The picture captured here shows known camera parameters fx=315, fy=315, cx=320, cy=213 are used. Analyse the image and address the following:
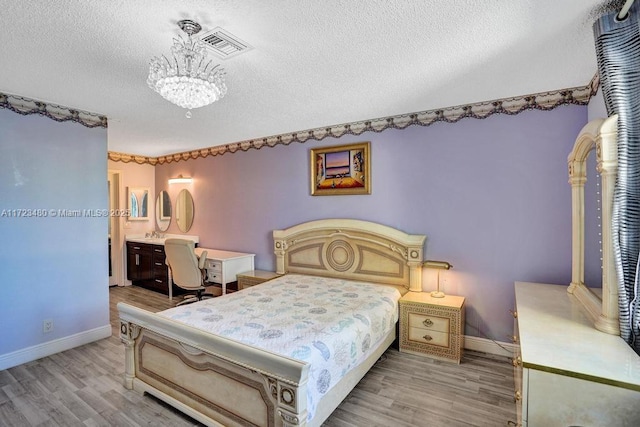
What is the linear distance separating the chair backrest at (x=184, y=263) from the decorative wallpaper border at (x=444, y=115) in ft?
5.51

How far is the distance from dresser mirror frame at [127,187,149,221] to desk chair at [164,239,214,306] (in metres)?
2.32

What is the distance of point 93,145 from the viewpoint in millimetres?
3412

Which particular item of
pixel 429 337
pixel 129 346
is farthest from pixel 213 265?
pixel 429 337

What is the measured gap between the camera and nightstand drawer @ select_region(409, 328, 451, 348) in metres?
2.86

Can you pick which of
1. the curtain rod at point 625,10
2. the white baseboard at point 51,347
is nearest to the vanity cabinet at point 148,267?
the white baseboard at point 51,347

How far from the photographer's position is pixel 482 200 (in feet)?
9.94

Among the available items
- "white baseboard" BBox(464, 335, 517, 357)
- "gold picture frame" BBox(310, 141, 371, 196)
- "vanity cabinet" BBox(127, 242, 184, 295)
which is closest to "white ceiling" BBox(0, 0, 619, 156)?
"gold picture frame" BBox(310, 141, 371, 196)

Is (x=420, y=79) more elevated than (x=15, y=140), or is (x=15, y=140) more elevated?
(x=420, y=79)

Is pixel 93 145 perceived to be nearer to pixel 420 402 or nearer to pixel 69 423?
pixel 69 423

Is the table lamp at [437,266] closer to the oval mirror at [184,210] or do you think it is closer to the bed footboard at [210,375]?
the bed footboard at [210,375]

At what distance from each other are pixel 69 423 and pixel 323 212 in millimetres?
2900

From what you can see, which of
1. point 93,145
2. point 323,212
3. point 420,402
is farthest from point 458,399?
point 93,145

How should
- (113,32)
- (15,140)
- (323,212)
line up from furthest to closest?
(323,212) → (15,140) → (113,32)

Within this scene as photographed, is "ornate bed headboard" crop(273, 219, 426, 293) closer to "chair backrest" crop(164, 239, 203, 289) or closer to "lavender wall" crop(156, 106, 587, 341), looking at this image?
"lavender wall" crop(156, 106, 587, 341)
